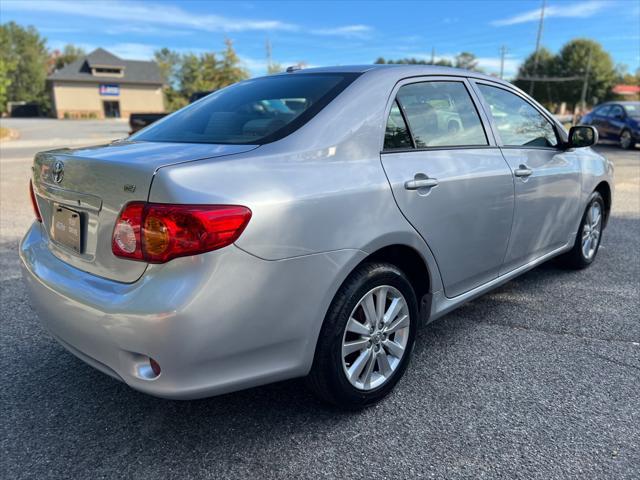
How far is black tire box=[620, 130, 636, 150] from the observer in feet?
52.4

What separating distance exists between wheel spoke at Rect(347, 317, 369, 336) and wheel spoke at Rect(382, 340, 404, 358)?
171 millimetres

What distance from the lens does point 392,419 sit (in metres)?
2.44

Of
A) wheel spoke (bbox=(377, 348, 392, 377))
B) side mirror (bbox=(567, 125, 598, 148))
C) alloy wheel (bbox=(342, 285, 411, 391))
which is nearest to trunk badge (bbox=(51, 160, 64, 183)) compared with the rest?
alloy wheel (bbox=(342, 285, 411, 391))

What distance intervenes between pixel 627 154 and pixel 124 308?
16861 mm

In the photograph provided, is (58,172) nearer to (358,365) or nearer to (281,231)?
(281,231)

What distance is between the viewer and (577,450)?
220 centimetres

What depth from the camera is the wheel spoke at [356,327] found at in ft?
7.61

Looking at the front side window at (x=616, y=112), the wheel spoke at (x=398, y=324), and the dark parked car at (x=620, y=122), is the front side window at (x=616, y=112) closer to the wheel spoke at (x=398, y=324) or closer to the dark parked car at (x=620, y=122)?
the dark parked car at (x=620, y=122)

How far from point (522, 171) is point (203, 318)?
93.5 inches

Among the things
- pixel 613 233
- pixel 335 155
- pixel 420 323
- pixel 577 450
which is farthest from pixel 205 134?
pixel 613 233

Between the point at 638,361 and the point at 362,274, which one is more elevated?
the point at 362,274

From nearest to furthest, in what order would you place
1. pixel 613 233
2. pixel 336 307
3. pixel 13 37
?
pixel 336 307
pixel 613 233
pixel 13 37

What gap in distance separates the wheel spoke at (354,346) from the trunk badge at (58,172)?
4.84 ft

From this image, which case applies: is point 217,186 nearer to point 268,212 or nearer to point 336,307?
point 268,212
